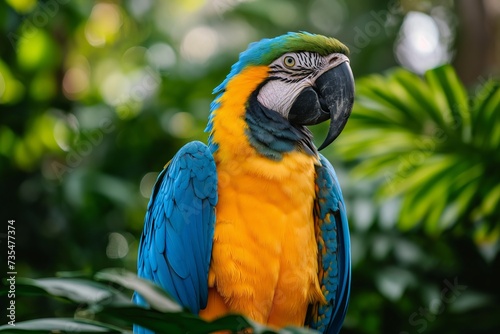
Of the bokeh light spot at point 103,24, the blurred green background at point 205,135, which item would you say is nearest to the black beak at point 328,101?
the blurred green background at point 205,135

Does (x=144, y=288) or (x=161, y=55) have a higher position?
(x=161, y=55)

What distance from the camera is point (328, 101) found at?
219cm

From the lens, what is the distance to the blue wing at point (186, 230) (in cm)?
212

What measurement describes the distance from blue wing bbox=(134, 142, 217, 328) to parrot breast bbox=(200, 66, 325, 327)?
41 millimetres

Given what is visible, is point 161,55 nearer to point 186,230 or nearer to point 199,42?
point 199,42

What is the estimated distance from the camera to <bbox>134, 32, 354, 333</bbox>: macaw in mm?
2111

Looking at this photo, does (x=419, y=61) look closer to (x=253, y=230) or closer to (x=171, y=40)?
(x=171, y=40)

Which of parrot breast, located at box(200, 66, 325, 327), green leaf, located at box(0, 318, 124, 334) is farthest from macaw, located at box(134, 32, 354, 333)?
green leaf, located at box(0, 318, 124, 334)

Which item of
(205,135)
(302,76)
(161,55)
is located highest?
(161,55)

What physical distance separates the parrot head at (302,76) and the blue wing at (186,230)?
0.31m

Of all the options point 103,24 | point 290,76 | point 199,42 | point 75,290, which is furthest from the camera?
point 199,42

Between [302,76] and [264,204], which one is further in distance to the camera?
[302,76]

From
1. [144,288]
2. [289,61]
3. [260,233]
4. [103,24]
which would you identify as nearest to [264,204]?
[260,233]

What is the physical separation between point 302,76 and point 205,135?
172cm
